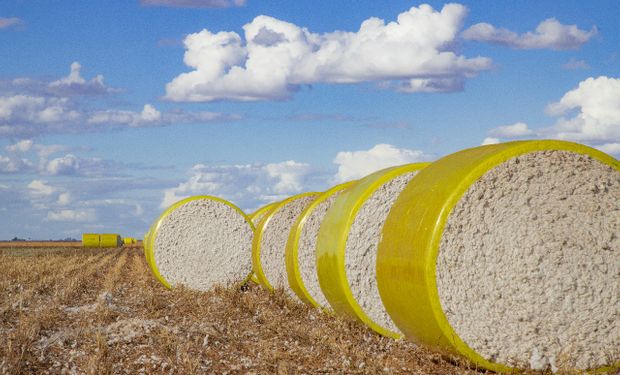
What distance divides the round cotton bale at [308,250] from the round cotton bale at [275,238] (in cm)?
188

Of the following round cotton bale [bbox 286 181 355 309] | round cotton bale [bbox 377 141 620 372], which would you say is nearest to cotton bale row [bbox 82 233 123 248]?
round cotton bale [bbox 286 181 355 309]

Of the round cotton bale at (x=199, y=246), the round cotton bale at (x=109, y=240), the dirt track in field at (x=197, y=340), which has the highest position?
the round cotton bale at (x=199, y=246)

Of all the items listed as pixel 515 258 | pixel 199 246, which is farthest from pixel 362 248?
pixel 199 246

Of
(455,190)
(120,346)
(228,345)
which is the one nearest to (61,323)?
(120,346)

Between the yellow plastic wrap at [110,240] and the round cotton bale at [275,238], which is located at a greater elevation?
the round cotton bale at [275,238]

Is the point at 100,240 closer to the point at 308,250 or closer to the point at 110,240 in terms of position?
the point at 110,240

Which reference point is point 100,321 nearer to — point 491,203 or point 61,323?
point 61,323

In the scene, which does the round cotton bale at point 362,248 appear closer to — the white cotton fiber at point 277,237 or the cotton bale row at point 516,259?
the cotton bale row at point 516,259

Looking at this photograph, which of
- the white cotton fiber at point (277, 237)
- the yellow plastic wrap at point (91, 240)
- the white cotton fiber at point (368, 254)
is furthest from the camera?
the yellow plastic wrap at point (91, 240)

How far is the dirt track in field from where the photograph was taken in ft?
23.6

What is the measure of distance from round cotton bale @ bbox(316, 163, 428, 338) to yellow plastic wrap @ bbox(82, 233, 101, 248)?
158ft

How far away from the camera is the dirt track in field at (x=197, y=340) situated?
283 inches

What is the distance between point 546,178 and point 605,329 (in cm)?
148

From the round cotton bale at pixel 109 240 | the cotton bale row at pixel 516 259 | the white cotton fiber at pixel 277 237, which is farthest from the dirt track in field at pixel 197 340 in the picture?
the round cotton bale at pixel 109 240
